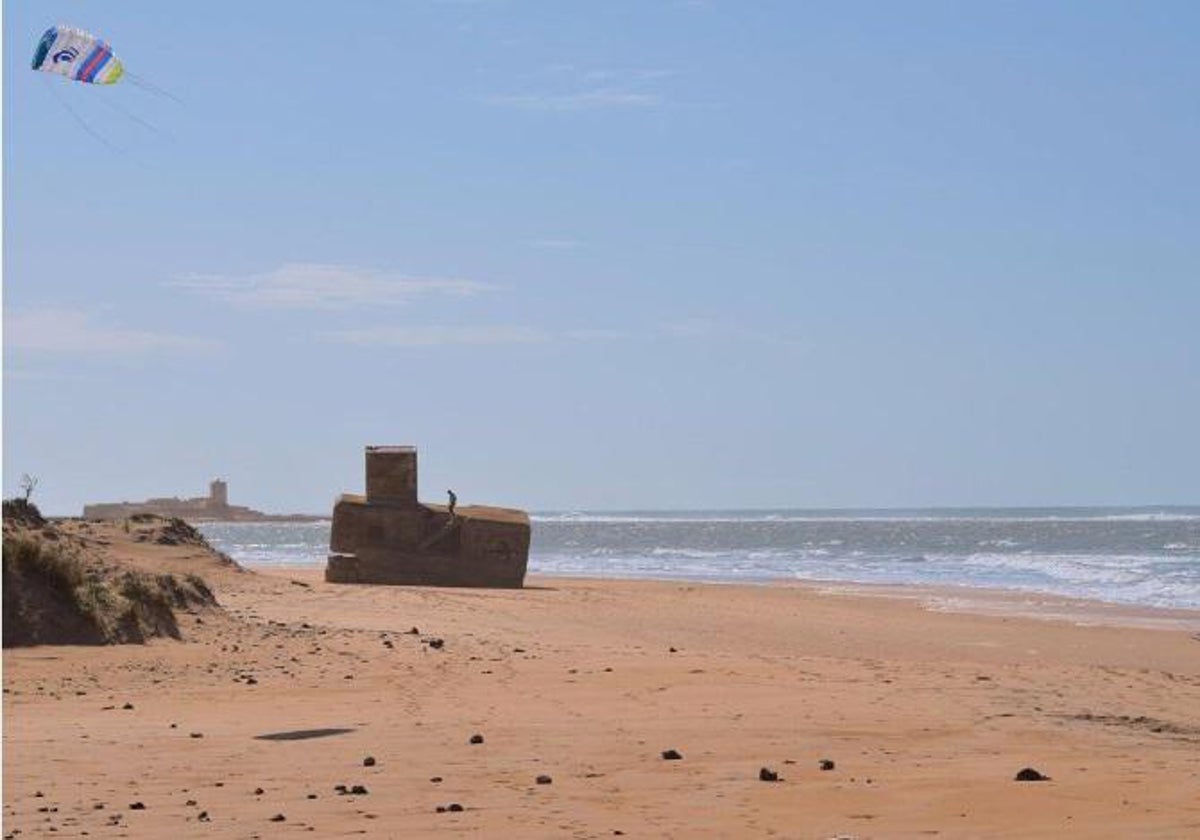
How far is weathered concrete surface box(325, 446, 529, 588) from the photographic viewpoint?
86.7ft

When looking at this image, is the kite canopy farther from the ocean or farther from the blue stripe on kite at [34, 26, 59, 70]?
the ocean

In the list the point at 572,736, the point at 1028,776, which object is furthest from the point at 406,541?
the point at 1028,776

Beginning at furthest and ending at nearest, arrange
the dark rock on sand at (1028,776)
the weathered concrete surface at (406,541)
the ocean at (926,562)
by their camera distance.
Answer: the ocean at (926,562), the weathered concrete surface at (406,541), the dark rock on sand at (1028,776)

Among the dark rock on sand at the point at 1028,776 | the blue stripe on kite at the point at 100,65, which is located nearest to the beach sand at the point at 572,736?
the dark rock on sand at the point at 1028,776

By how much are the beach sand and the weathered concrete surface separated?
7873 mm

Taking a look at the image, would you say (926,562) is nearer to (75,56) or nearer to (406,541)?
(406,541)

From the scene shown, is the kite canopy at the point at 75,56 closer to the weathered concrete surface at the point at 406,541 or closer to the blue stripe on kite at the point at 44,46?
the blue stripe on kite at the point at 44,46

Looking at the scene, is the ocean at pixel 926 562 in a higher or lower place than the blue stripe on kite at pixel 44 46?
lower

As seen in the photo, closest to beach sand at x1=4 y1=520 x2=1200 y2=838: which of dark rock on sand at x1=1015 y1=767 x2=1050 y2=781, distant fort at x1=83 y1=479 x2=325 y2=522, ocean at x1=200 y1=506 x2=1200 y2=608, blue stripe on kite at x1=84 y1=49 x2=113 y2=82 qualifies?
dark rock on sand at x1=1015 y1=767 x2=1050 y2=781

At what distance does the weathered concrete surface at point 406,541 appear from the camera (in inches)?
1040

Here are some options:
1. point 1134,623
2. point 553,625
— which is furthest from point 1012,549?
point 553,625

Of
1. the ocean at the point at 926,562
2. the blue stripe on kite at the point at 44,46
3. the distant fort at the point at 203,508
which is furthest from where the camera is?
the distant fort at the point at 203,508

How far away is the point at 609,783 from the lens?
8414mm

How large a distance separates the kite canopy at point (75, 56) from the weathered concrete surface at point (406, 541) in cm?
1296
